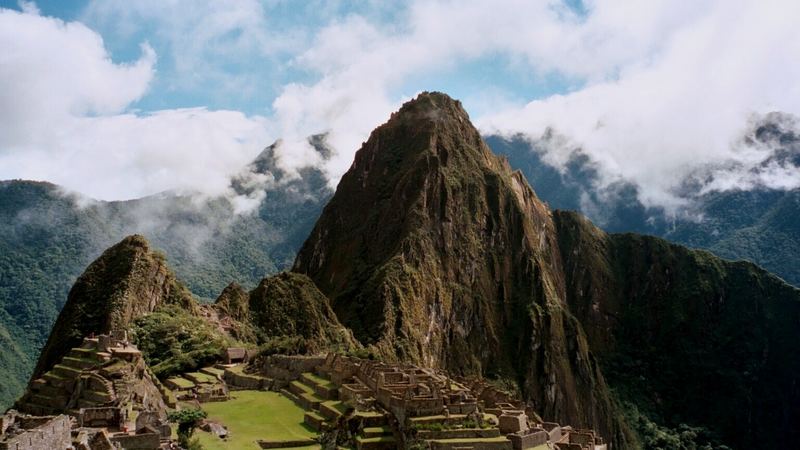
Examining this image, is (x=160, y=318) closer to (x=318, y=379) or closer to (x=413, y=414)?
(x=318, y=379)

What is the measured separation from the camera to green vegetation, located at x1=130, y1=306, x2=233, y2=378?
78625 millimetres

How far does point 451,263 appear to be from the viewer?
168 m

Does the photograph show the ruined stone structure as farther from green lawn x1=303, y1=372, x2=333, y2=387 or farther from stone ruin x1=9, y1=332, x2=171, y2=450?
green lawn x1=303, y1=372, x2=333, y2=387

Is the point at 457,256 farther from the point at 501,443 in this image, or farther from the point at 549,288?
the point at 501,443

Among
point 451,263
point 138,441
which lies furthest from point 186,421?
point 451,263

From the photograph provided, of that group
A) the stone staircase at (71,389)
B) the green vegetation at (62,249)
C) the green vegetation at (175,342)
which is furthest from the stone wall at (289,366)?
the green vegetation at (62,249)

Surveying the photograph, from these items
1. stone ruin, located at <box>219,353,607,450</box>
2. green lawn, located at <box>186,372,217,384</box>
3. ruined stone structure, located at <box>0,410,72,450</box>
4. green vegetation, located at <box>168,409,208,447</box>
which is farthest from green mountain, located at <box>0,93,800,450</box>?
ruined stone structure, located at <box>0,410,72,450</box>

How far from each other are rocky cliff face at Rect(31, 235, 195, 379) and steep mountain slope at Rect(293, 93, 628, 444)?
160ft

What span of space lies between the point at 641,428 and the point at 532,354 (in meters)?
37.8

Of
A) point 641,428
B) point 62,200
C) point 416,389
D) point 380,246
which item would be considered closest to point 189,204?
point 62,200

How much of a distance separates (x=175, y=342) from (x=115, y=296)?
10676 millimetres

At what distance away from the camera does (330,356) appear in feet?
256

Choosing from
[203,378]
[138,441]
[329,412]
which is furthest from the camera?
[203,378]

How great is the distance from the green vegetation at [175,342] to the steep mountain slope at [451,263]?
170 ft
